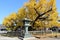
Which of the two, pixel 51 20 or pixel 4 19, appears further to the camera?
pixel 4 19

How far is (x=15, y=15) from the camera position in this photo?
35.7m

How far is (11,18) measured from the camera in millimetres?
36906

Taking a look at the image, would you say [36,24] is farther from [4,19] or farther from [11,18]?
[4,19]

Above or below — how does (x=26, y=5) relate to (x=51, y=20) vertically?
above

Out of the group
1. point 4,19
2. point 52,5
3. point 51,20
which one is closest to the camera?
point 52,5

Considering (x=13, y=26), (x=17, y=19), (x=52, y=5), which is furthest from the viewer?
(x=13, y=26)

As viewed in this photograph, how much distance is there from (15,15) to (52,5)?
11.3 meters

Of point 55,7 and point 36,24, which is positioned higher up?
point 55,7

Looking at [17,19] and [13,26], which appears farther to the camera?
[13,26]

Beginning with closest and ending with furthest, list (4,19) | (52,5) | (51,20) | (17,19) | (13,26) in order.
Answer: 1. (52,5)
2. (51,20)
3. (17,19)
4. (13,26)
5. (4,19)

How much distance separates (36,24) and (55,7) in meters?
4.88

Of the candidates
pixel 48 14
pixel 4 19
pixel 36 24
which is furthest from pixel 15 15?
pixel 48 14

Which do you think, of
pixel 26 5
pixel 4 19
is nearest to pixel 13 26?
pixel 4 19

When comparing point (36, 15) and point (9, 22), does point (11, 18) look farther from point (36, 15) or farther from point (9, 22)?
point (36, 15)
